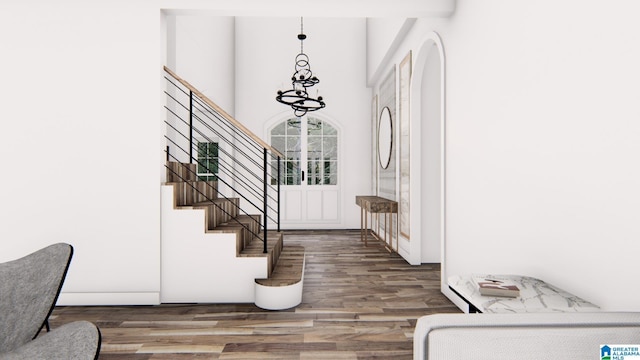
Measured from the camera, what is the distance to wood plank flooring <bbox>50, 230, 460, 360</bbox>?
2.34 metres

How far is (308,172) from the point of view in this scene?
771 centimetres

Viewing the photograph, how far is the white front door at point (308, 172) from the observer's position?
766 centimetres

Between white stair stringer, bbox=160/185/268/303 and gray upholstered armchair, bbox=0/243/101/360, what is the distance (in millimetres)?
1367

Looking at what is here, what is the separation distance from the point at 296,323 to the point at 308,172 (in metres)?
5.08

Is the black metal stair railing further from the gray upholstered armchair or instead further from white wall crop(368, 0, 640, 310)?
white wall crop(368, 0, 640, 310)

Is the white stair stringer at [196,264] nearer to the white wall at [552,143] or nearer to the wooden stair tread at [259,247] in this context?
the wooden stair tread at [259,247]

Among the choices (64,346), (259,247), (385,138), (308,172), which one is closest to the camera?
(64,346)

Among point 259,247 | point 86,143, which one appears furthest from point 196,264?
point 86,143

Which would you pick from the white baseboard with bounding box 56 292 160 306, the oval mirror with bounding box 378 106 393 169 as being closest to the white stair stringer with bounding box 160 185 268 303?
the white baseboard with bounding box 56 292 160 306

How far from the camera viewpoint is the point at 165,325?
9.06 ft

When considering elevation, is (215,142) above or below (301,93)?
below

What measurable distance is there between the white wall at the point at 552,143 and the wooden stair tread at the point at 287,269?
58.7 inches

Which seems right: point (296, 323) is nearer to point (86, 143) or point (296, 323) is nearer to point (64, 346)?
point (64, 346)

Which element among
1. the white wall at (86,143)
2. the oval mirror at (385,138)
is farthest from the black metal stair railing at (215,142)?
the oval mirror at (385,138)
